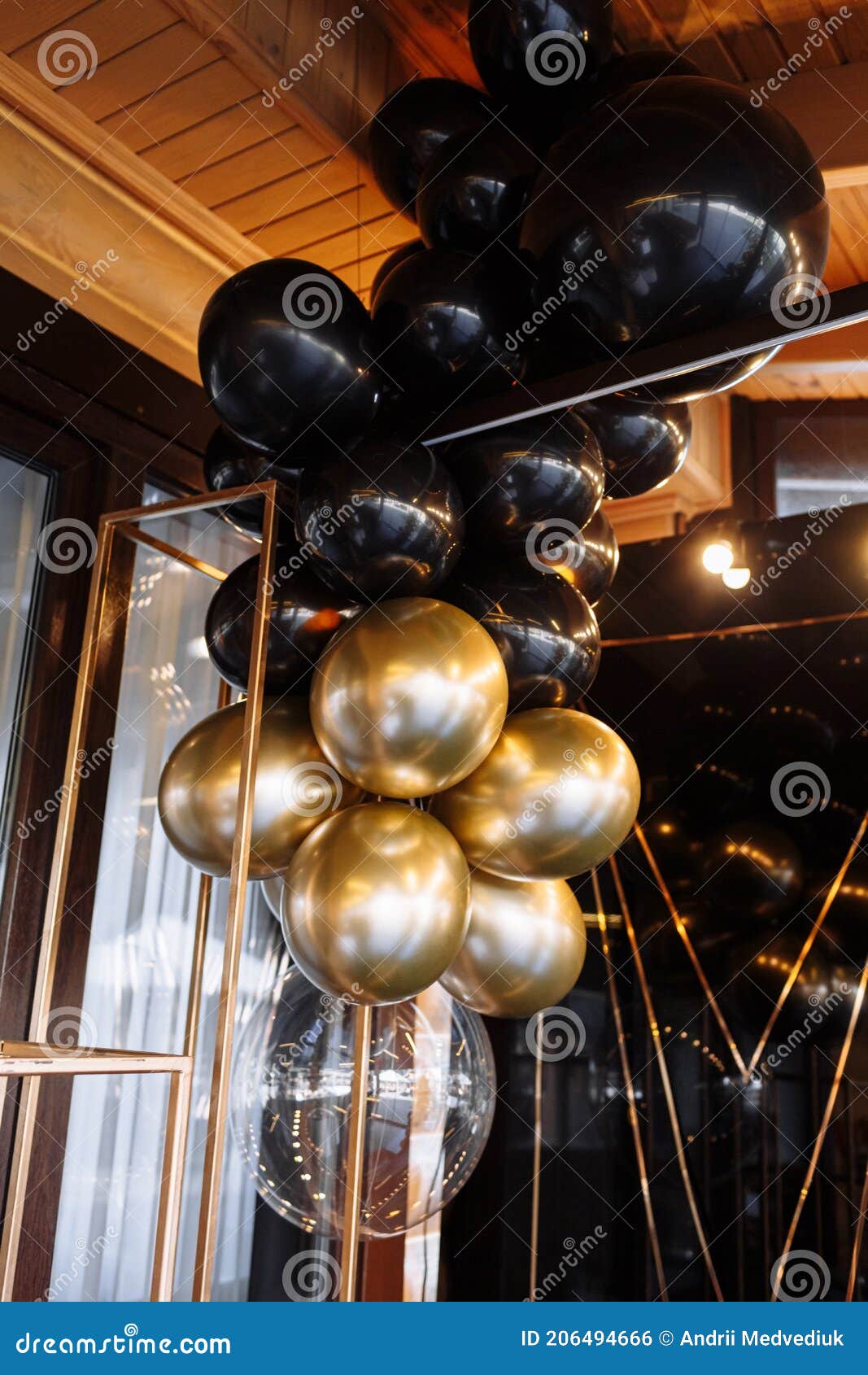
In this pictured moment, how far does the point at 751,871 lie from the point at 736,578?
679 mm

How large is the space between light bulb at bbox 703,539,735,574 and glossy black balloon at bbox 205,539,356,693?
4.23ft

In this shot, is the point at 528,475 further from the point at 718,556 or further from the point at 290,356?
the point at 718,556

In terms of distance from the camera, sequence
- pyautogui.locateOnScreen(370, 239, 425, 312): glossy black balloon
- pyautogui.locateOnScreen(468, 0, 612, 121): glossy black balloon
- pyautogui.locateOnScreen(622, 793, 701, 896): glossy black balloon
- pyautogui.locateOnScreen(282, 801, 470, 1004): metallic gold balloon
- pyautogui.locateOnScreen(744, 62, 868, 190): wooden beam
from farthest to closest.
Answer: pyautogui.locateOnScreen(622, 793, 701, 896): glossy black balloon
pyautogui.locateOnScreen(744, 62, 868, 190): wooden beam
pyautogui.locateOnScreen(370, 239, 425, 312): glossy black balloon
pyautogui.locateOnScreen(468, 0, 612, 121): glossy black balloon
pyautogui.locateOnScreen(282, 801, 470, 1004): metallic gold balloon

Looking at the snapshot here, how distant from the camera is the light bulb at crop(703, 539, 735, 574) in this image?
8.60ft

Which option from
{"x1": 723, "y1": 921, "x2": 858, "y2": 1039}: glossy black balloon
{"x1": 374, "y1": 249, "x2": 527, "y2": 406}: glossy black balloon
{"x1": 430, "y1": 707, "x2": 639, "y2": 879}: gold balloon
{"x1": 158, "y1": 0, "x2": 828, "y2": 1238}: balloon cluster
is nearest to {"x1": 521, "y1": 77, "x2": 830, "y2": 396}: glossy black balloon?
{"x1": 158, "y1": 0, "x2": 828, "y2": 1238}: balloon cluster

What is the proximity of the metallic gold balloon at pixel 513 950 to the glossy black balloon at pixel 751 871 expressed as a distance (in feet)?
3.21

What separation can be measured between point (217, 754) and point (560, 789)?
19.1 inches

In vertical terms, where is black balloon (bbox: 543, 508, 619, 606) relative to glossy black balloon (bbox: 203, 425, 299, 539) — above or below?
below

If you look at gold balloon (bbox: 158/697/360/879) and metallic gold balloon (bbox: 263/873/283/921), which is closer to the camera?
gold balloon (bbox: 158/697/360/879)

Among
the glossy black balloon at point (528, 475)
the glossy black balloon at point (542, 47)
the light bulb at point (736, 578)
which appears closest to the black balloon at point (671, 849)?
the light bulb at point (736, 578)

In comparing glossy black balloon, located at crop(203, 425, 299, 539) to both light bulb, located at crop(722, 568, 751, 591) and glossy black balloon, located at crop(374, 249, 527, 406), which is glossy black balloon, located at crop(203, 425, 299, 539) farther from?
light bulb, located at crop(722, 568, 751, 591)

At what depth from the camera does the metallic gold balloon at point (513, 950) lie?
154cm

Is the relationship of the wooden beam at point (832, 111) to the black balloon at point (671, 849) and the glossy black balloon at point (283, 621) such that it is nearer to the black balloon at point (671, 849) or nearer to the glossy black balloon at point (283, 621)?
the glossy black balloon at point (283, 621)

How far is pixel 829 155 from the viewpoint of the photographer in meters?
1.83
